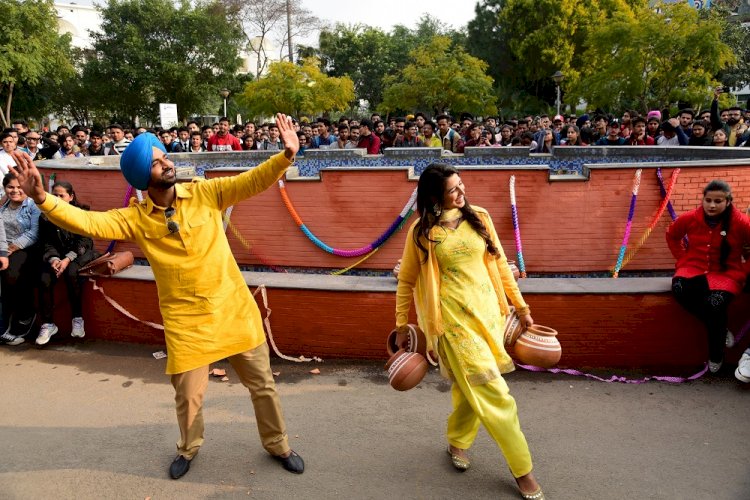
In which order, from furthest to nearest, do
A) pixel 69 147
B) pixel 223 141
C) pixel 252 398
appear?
pixel 223 141 < pixel 69 147 < pixel 252 398

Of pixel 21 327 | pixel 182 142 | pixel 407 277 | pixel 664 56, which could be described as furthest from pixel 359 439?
pixel 664 56

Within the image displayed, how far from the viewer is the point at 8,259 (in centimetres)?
562

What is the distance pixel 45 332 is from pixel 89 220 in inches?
129

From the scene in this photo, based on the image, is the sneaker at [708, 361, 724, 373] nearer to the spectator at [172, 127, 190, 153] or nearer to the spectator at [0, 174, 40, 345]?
the spectator at [0, 174, 40, 345]

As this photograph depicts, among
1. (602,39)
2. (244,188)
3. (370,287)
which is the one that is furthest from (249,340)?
(602,39)

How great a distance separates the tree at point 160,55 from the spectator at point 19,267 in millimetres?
29884

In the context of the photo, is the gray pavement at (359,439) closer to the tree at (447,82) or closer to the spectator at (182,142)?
the spectator at (182,142)

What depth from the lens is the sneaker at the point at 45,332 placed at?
5.64 meters

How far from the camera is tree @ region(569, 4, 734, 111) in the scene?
58.5ft

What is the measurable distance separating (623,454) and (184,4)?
122ft

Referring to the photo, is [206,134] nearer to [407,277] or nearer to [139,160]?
[139,160]

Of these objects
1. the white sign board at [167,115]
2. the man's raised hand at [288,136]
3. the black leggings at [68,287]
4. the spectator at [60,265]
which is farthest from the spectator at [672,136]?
the white sign board at [167,115]

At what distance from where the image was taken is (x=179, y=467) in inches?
139

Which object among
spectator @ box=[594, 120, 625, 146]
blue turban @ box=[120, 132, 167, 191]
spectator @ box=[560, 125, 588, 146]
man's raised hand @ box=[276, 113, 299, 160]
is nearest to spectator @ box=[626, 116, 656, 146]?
spectator @ box=[594, 120, 625, 146]
